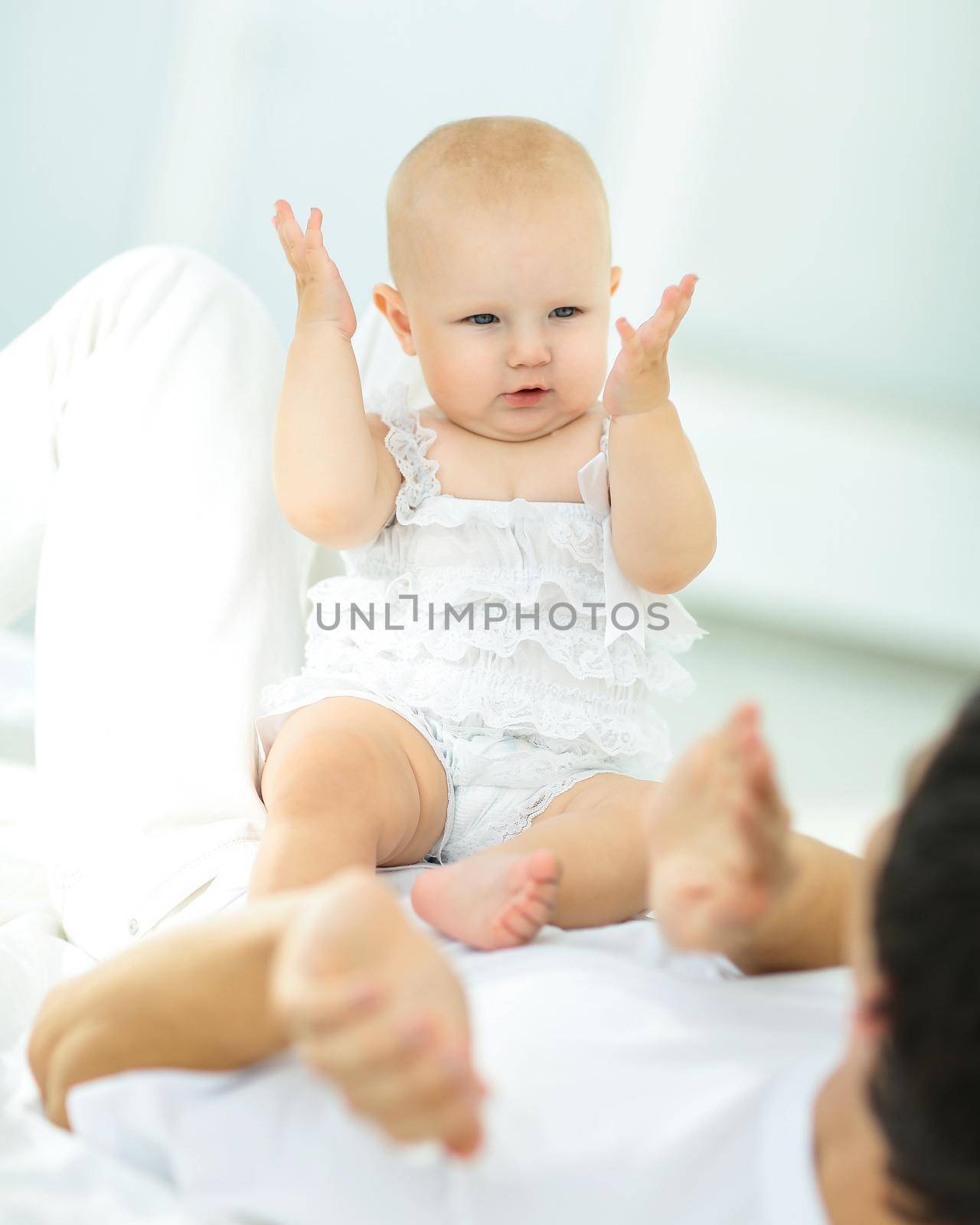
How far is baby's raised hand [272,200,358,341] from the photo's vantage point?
3.77ft

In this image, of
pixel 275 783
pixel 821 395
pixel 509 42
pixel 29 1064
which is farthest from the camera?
pixel 821 395

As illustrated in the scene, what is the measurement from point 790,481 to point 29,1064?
6.72 ft

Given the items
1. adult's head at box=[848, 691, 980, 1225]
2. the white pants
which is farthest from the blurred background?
adult's head at box=[848, 691, 980, 1225]

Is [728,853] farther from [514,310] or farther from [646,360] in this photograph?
[514,310]

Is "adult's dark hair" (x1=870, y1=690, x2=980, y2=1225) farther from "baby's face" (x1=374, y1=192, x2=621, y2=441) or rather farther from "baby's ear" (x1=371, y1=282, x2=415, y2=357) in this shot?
"baby's ear" (x1=371, y1=282, x2=415, y2=357)

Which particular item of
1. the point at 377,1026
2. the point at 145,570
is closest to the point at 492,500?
the point at 145,570

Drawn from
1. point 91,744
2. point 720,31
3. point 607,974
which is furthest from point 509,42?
point 607,974

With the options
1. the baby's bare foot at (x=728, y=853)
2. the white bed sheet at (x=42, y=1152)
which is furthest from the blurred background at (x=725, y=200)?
the baby's bare foot at (x=728, y=853)

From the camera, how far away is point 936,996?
1.50 ft

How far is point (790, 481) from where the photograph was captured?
252 centimetres

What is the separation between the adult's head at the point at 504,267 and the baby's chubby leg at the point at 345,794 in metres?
0.32

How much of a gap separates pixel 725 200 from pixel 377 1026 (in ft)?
7.33

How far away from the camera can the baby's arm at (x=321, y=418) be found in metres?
1.13

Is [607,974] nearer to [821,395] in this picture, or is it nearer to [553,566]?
[553,566]
